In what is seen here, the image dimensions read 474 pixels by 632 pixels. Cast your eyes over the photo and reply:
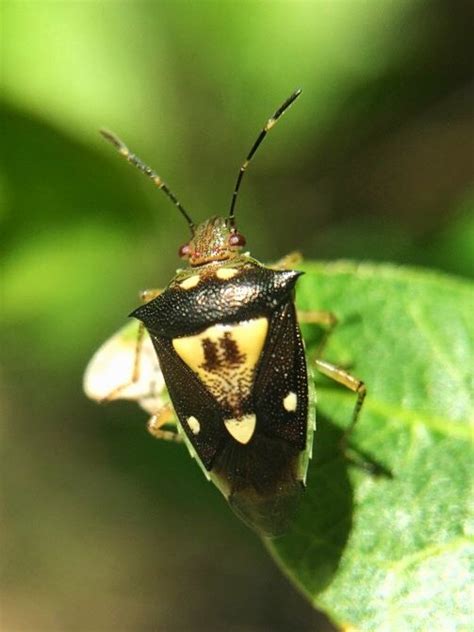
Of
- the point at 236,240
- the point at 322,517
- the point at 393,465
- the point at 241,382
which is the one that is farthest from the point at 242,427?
the point at 236,240

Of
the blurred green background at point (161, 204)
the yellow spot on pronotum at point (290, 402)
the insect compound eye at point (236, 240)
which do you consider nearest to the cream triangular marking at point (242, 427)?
the yellow spot on pronotum at point (290, 402)

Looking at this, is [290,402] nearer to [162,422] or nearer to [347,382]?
[347,382]

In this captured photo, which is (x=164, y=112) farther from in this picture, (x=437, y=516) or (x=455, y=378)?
(x=437, y=516)

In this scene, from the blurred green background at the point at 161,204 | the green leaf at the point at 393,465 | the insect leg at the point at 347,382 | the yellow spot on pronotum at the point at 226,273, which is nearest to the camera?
the green leaf at the point at 393,465

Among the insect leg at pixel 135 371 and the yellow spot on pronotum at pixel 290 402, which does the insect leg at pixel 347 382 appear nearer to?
the yellow spot on pronotum at pixel 290 402

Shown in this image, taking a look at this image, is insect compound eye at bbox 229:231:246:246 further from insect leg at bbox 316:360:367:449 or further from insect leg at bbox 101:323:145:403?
insect leg at bbox 316:360:367:449

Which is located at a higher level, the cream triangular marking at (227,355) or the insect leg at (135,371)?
the insect leg at (135,371)

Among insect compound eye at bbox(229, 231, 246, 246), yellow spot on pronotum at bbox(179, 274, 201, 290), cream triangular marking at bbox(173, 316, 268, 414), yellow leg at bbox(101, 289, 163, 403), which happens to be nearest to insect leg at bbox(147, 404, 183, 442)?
yellow leg at bbox(101, 289, 163, 403)
